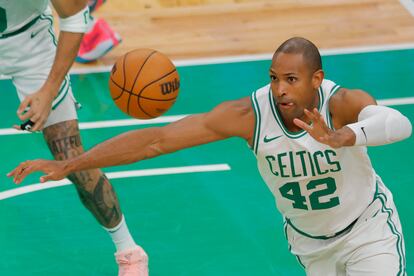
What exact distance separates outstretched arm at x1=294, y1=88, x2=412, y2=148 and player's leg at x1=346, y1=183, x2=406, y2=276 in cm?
61

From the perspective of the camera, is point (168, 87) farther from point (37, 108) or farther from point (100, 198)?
point (100, 198)

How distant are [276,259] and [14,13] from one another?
8.28ft

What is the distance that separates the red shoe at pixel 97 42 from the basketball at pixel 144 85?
4123 mm

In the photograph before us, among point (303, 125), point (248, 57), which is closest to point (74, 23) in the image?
point (303, 125)

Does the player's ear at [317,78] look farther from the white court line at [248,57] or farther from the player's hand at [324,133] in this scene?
the white court line at [248,57]

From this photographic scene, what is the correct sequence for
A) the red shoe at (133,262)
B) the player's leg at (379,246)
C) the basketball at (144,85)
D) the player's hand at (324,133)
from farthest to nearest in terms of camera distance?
the red shoe at (133,262) < the basketball at (144,85) < the player's leg at (379,246) < the player's hand at (324,133)

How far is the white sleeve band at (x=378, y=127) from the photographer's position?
202 inches

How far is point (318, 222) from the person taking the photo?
5.80 metres

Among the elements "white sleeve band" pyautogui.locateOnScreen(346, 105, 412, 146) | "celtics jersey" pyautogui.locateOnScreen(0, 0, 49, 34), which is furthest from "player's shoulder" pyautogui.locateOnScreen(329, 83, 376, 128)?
"celtics jersey" pyautogui.locateOnScreen(0, 0, 49, 34)

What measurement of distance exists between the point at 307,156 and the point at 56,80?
188cm

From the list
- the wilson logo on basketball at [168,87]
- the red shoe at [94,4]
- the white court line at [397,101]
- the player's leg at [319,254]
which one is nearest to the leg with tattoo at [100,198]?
the wilson logo on basketball at [168,87]

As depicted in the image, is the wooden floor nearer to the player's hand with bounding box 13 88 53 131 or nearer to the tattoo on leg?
the tattoo on leg

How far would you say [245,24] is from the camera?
11.4 metres

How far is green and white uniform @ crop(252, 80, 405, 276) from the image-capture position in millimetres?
5566
